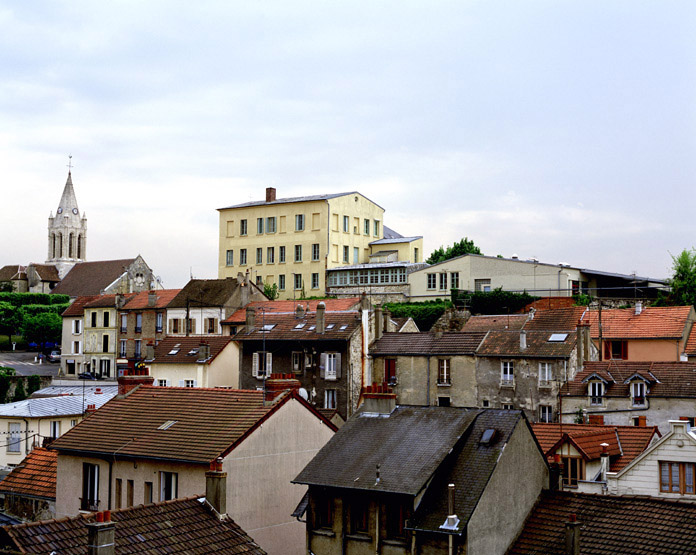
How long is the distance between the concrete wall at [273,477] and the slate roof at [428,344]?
23.3 meters

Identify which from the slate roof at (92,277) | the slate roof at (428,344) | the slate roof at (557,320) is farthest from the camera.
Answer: the slate roof at (92,277)

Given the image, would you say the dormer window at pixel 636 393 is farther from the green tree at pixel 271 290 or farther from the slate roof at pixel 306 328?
the green tree at pixel 271 290

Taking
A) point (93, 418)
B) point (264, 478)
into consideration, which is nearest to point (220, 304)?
point (93, 418)

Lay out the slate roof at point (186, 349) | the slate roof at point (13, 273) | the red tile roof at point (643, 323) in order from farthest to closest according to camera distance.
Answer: the slate roof at point (13, 273), the slate roof at point (186, 349), the red tile roof at point (643, 323)

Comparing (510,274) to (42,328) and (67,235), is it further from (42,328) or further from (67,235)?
(67,235)

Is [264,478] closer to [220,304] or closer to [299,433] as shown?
[299,433]

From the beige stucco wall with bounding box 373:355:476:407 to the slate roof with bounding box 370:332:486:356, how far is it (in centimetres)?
34

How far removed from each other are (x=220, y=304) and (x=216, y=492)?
Answer: 4861cm

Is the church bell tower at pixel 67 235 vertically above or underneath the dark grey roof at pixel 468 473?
above

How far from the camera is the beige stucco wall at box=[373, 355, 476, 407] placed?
45.4 m

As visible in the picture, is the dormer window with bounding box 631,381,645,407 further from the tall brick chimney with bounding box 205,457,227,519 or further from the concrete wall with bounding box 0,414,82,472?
the concrete wall with bounding box 0,414,82,472

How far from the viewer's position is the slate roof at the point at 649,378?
120ft

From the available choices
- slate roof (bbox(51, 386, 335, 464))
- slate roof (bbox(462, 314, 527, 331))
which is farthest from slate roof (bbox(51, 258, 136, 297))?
slate roof (bbox(51, 386, 335, 464))

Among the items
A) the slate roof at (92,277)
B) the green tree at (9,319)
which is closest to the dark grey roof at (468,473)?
the green tree at (9,319)
